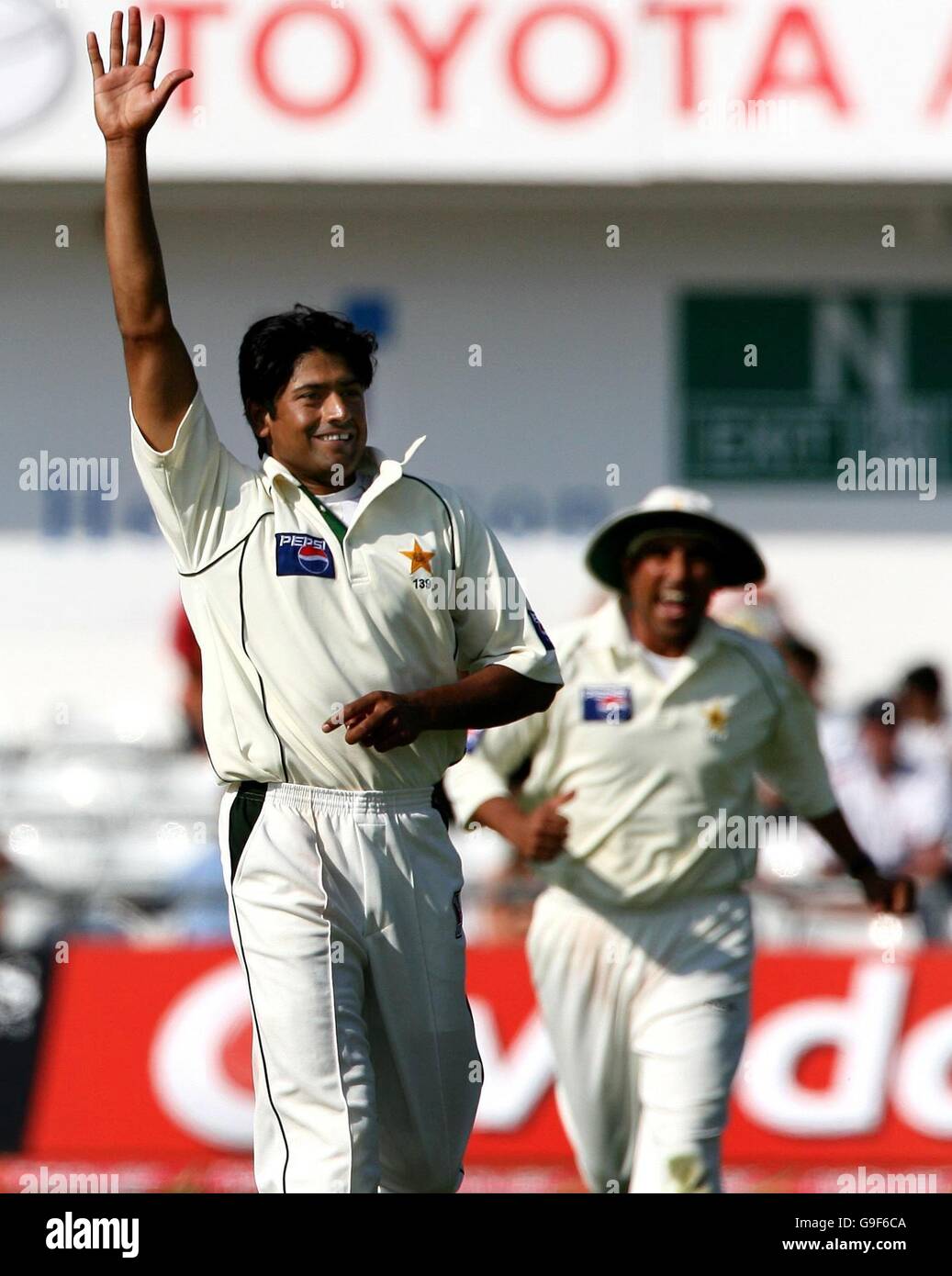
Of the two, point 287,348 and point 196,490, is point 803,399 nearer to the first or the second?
point 287,348

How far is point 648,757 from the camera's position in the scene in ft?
22.2

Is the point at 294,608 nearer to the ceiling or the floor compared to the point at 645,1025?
nearer to the ceiling

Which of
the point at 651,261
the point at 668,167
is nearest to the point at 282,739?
the point at 668,167

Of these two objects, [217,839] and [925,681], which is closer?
[217,839]

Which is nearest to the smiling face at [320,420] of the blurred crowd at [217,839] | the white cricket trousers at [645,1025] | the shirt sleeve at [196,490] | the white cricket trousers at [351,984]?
the shirt sleeve at [196,490]

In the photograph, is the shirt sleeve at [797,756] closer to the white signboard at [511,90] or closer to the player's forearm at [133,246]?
the player's forearm at [133,246]

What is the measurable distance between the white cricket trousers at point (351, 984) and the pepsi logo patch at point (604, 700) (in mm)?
1830

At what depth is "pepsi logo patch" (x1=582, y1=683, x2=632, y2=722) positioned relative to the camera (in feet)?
22.3

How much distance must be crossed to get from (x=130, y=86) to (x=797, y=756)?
3.13 m

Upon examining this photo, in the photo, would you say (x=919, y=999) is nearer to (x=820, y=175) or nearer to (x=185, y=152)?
(x=820, y=175)

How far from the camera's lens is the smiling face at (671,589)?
6.80m

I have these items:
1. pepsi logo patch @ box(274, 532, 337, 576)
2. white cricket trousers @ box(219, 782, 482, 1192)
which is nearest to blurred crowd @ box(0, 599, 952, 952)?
white cricket trousers @ box(219, 782, 482, 1192)

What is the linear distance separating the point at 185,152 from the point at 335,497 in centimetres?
881

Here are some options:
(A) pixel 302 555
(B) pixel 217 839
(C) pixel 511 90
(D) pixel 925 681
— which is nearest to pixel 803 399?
(C) pixel 511 90
